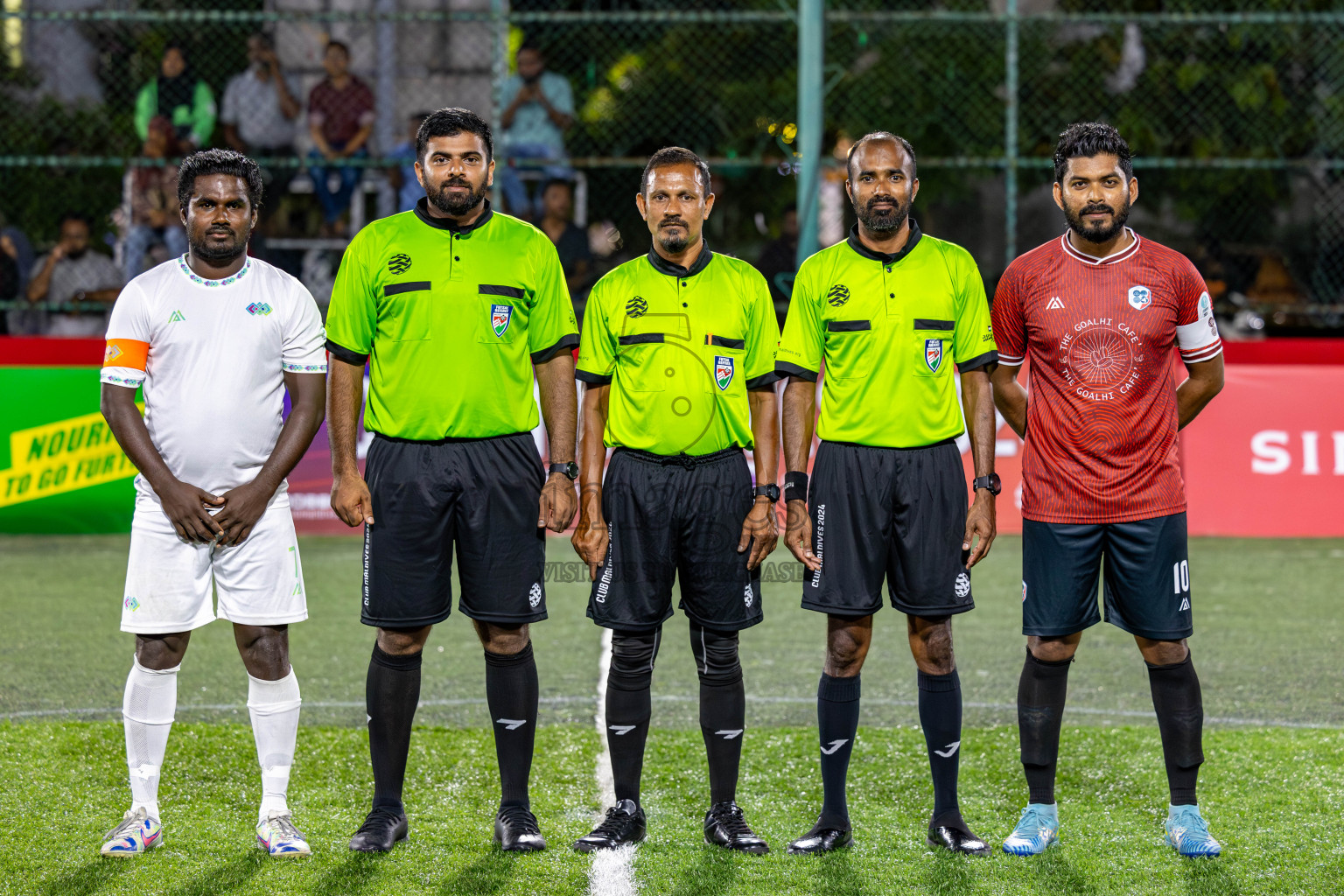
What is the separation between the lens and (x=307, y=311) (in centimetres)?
458

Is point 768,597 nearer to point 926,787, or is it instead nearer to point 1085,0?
point 926,787

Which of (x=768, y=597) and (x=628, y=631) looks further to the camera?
(x=768, y=597)

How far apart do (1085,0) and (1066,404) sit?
12278 mm

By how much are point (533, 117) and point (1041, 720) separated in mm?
8313

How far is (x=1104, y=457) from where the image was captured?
4.52 metres

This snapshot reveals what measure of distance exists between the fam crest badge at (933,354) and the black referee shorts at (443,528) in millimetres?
1286

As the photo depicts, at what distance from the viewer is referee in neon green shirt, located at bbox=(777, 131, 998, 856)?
454cm

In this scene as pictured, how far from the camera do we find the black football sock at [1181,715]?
4.60m

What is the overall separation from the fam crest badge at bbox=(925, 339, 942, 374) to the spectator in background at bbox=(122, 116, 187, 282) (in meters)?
8.25

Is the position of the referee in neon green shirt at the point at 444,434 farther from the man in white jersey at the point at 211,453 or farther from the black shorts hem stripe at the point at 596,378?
the man in white jersey at the point at 211,453

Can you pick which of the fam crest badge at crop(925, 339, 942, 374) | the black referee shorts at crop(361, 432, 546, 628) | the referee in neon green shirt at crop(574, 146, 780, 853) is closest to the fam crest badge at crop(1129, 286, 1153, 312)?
the fam crest badge at crop(925, 339, 942, 374)

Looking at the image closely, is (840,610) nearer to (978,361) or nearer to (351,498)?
(978,361)

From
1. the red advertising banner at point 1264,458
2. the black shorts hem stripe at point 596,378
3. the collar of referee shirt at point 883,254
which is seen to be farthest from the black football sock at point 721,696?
the red advertising banner at point 1264,458

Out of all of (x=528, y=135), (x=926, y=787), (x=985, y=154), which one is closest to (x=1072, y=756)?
(x=926, y=787)
